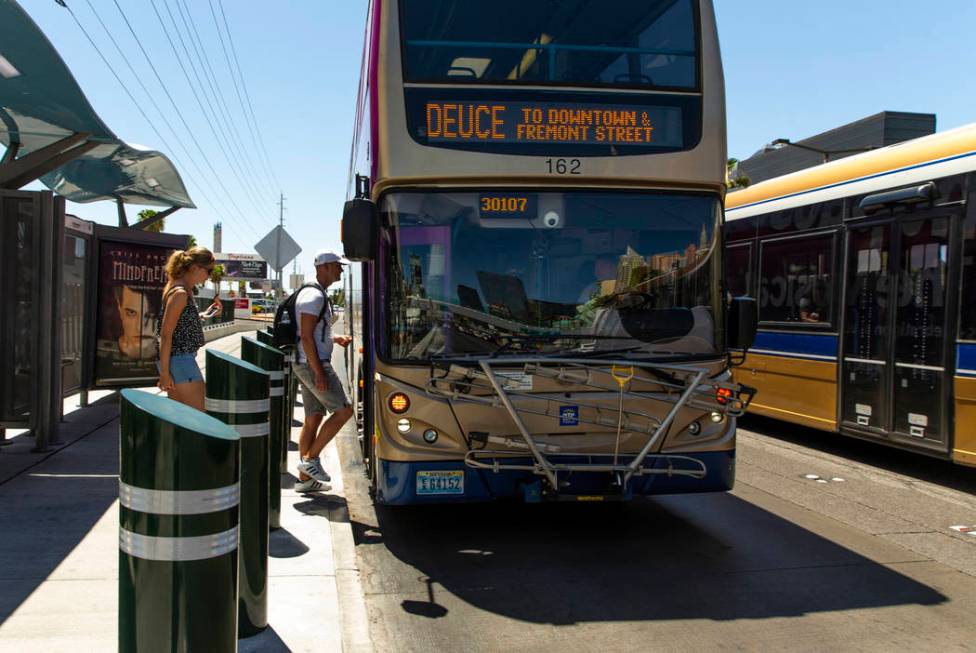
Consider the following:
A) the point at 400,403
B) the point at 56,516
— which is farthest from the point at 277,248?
the point at 400,403

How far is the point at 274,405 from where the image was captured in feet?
20.5

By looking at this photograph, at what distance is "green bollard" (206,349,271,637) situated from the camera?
13.5 feet

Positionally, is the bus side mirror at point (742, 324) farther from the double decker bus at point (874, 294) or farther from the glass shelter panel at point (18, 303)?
the glass shelter panel at point (18, 303)

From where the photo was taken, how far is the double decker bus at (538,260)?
5.62 m

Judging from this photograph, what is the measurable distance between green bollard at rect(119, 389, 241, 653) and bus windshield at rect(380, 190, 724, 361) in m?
2.93

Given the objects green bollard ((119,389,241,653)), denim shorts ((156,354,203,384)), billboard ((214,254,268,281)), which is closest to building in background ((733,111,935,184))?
denim shorts ((156,354,203,384))

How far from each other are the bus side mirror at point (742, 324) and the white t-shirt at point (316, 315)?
→ 3.23 meters

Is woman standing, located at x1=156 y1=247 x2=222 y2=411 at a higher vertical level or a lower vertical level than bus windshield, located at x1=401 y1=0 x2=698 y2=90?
lower

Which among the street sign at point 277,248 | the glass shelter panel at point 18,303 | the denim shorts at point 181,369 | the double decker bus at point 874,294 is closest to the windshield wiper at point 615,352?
the denim shorts at point 181,369

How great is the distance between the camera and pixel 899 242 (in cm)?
870

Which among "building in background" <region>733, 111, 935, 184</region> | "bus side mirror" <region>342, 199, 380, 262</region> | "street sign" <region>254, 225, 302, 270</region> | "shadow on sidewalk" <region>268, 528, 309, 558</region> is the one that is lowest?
"shadow on sidewalk" <region>268, 528, 309, 558</region>

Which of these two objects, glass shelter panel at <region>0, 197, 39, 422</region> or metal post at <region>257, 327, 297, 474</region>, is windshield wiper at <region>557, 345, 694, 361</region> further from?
glass shelter panel at <region>0, 197, 39, 422</region>

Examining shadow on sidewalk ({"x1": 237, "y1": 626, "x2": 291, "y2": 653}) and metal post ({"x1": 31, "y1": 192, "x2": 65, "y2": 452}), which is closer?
shadow on sidewalk ({"x1": 237, "y1": 626, "x2": 291, "y2": 653})

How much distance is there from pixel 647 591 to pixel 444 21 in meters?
4.00
